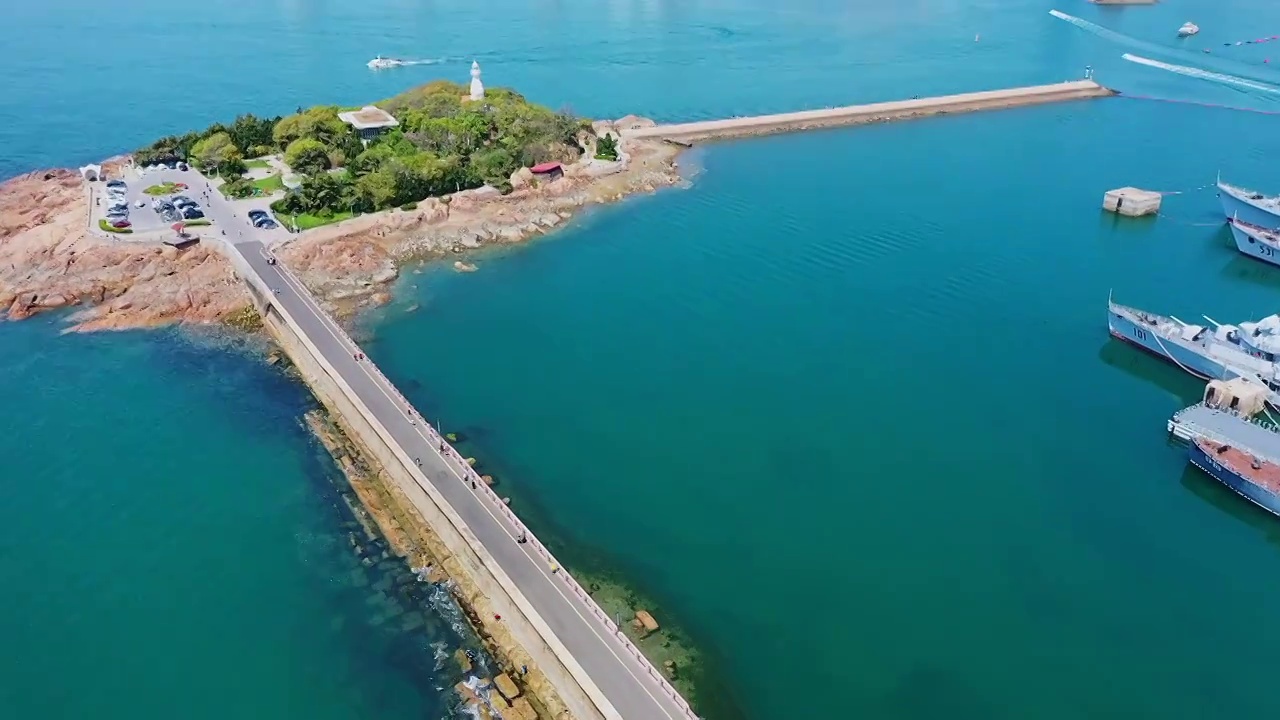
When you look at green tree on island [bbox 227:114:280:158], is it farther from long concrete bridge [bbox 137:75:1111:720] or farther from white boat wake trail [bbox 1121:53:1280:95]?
white boat wake trail [bbox 1121:53:1280:95]

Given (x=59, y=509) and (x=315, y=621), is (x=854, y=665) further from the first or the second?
(x=59, y=509)

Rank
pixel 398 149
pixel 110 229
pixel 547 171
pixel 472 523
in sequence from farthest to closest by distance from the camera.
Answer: pixel 547 171 → pixel 398 149 → pixel 110 229 → pixel 472 523

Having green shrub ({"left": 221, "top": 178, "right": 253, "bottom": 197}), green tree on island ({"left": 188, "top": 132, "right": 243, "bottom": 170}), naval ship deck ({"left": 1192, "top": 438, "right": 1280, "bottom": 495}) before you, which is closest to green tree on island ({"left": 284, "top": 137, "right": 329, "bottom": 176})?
green tree on island ({"left": 188, "top": 132, "right": 243, "bottom": 170})

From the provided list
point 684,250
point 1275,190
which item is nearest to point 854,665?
point 684,250

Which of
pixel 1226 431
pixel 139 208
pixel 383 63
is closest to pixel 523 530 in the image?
pixel 1226 431

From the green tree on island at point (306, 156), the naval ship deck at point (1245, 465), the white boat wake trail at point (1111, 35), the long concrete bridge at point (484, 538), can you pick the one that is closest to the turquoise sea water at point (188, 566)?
the long concrete bridge at point (484, 538)

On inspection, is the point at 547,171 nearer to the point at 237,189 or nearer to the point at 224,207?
the point at 237,189
